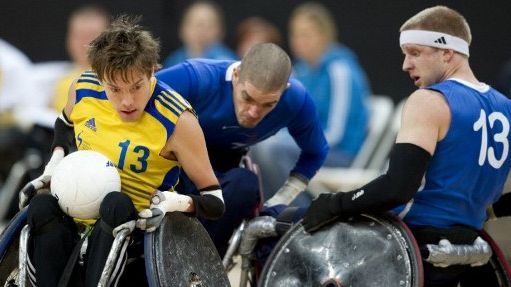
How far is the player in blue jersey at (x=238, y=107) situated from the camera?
5.24 meters

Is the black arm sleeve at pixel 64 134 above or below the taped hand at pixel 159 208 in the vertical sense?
above

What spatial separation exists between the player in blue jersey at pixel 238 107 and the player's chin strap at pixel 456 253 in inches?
41.7

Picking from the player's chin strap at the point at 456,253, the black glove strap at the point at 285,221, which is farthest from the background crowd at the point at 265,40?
the player's chin strap at the point at 456,253

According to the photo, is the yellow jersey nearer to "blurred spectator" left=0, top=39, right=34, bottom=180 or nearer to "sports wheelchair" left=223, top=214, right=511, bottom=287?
"sports wheelchair" left=223, top=214, right=511, bottom=287

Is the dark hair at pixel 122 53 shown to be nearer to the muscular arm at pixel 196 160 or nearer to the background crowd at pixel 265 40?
the muscular arm at pixel 196 160

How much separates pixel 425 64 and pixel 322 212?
0.77 m

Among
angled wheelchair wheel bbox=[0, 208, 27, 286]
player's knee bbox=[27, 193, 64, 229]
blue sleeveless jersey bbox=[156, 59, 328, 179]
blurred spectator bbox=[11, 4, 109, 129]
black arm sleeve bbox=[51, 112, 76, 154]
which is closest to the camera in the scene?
player's knee bbox=[27, 193, 64, 229]

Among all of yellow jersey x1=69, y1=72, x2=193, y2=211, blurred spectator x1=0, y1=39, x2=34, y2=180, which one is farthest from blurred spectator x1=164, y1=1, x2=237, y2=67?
yellow jersey x1=69, y1=72, x2=193, y2=211

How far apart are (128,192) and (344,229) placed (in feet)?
2.98

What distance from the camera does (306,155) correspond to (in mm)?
5949

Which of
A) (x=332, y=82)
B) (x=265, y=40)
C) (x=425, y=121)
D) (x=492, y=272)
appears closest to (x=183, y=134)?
(x=425, y=121)

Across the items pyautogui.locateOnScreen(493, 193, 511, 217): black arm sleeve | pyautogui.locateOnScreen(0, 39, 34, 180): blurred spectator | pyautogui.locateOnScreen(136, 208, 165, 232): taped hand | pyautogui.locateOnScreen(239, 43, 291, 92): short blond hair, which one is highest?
pyautogui.locateOnScreen(239, 43, 291, 92): short blond hair

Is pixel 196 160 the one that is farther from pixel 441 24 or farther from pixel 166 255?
pixel 441 24

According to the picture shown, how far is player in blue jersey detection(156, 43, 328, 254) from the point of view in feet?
17.2
